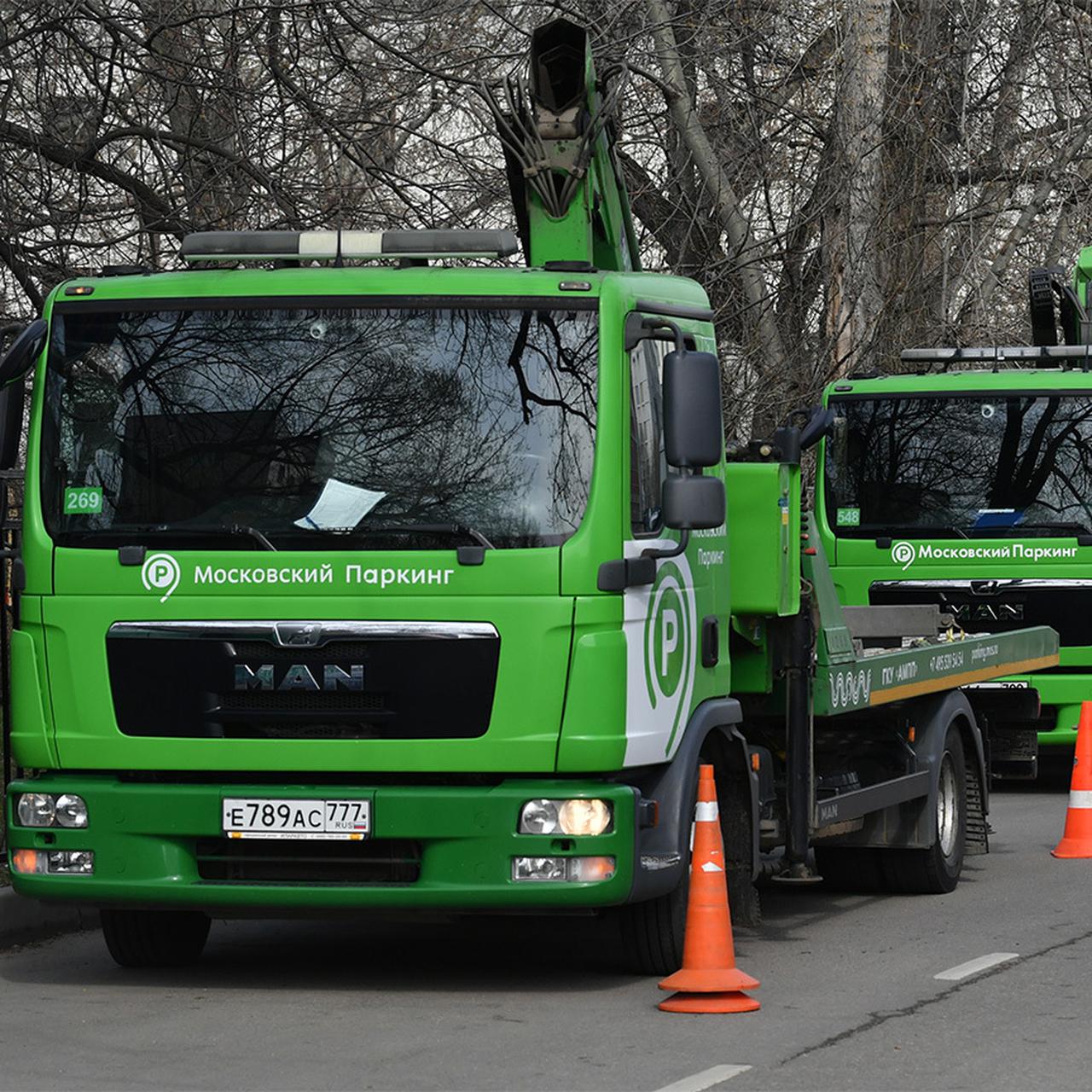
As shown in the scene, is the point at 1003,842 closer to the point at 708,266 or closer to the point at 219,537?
the point at 708,266

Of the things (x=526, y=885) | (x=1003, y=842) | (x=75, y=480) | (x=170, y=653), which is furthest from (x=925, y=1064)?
(x=1003, y=842)

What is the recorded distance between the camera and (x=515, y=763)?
8.16 meters

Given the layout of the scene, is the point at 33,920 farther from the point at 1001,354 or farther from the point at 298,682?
the point at 1001,354

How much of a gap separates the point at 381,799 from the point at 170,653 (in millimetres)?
917

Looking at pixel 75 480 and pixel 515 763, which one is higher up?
pixel 75 480

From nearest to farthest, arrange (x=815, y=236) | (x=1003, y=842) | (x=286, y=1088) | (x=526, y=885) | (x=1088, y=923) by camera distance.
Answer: (x=286, y=1088) → (x=526, y=885) → (x=1088, y=923) → (x=1003, y=842) → (x=815, y=236)

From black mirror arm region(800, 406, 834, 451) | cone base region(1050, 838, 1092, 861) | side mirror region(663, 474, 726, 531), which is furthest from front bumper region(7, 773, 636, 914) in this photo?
cone base region(1050, 838, 1092, 861)

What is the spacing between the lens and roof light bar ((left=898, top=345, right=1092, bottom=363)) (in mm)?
17219

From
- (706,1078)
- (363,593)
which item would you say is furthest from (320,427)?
(706,1078)

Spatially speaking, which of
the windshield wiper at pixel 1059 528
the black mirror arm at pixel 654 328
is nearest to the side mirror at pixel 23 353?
the black mirror arm at pixel 654 328

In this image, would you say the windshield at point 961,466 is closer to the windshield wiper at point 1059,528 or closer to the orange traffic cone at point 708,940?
the windshield wiper at point 1059,528

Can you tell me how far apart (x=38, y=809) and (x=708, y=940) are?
8.00 ft

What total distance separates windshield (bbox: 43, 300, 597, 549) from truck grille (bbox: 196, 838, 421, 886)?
105 centimetres

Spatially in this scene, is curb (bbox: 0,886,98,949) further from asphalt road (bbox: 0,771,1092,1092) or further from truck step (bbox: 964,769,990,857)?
truck step (bbox: 964,769,990,857)
